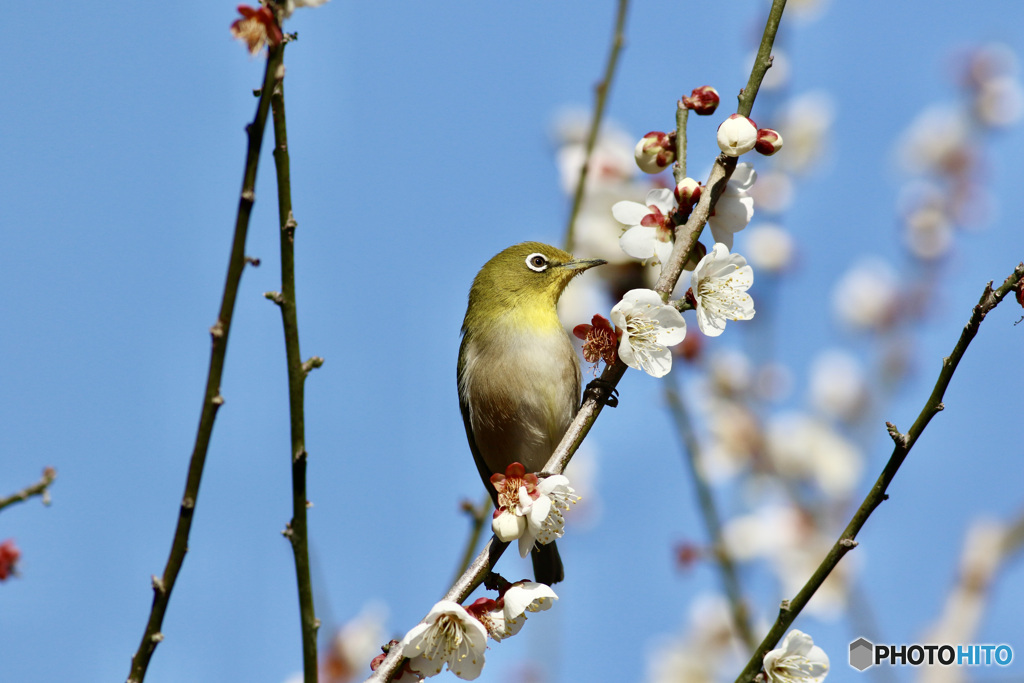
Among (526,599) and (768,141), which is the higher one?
(768,141)

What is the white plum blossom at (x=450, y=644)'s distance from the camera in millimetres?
3357

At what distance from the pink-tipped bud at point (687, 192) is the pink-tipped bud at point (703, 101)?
13.9 inches

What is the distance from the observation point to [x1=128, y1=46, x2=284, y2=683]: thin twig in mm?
2559

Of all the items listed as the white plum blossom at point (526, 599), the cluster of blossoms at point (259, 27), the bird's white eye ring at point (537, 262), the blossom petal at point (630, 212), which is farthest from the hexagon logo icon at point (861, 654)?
the cluster of blossoms at point (259, 27)

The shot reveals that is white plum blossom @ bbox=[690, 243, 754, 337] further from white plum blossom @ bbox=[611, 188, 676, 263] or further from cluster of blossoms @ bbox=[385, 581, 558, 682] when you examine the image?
cluster of blossoms @ bbox=[385, 581, 558, 682]

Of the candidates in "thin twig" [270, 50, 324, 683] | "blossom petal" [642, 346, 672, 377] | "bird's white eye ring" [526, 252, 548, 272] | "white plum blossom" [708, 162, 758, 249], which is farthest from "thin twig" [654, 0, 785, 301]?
"bird's white eye ring" [526, 252, 548, 272]

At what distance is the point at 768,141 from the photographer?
3.93 meters

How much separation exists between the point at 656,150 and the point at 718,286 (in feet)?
2.20

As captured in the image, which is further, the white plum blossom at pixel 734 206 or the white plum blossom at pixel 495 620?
the white plum blossom at pixel 734 206

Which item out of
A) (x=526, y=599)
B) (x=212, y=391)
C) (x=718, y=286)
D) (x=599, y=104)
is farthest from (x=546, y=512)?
(x=599, y=104)

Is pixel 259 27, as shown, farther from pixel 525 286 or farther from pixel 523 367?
pixel 525 286

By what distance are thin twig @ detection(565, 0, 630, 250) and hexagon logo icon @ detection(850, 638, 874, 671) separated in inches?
114

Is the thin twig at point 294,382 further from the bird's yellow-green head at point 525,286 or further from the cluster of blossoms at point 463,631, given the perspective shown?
the bird's yellow-green head at point 525,286

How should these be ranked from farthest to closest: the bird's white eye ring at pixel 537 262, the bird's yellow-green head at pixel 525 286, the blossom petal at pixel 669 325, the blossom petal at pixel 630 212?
the bird's white eye ring at pixel 537 262, the bird's yellow-green head at pixel 525 286, the blossom petal at pixel 630 212, the blossom petal at pixel 669 325
